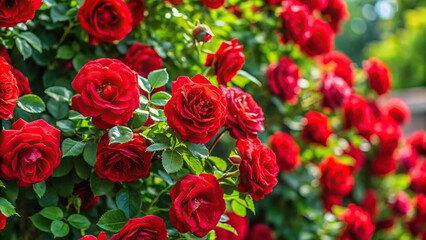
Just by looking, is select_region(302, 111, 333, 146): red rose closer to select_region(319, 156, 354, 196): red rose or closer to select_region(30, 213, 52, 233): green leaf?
select_region(319, 156, 354, 196): red rose

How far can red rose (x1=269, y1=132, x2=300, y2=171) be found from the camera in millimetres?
2551

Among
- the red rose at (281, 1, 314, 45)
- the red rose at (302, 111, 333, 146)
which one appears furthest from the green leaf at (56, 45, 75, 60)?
the red rose at (302, 111, 333, 146)

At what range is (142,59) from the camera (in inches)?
77.8

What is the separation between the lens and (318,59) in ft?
10.3

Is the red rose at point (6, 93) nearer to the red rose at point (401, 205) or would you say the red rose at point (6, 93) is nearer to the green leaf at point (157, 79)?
the green leaf at point (157, 79)

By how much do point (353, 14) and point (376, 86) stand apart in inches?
1005

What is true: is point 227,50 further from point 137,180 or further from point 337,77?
point 337,77

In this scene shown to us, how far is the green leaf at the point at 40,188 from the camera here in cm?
158

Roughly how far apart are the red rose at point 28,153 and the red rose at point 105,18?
1.28ft

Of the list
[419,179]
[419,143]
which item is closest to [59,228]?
[419,179]

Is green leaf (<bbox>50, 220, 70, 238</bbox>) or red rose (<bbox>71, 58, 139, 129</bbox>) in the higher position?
red rose (<bbox>71, 58, 139, 129</bbox>)

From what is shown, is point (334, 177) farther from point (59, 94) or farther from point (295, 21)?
point (59, 94)

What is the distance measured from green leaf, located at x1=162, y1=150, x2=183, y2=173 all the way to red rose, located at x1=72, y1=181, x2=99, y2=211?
1.09 feet

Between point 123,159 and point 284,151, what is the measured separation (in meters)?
1.09
